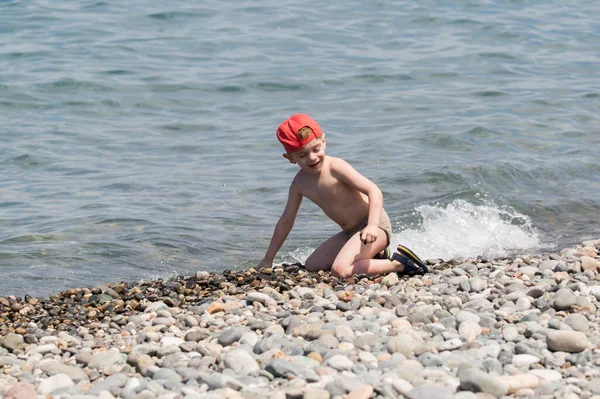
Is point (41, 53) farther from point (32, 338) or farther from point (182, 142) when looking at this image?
point (32, 338)

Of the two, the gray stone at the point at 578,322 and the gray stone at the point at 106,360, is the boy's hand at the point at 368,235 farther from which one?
the gray stone at the point at 106,360

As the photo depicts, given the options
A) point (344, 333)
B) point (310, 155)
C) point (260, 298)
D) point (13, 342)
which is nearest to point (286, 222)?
point (310, 155)

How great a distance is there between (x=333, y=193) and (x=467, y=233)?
8.33ft

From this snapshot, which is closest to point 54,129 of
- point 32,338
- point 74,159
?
point 74,159

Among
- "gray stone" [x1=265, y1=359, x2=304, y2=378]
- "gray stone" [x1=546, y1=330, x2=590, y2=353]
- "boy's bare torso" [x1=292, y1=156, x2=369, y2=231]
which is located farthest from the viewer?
"boy's bare torso" [x1=292, y1=156, x2=369, y2=231]

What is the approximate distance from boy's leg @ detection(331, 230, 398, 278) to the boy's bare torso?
254 millimetres

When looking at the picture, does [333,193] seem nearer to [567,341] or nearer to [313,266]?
[313,266]

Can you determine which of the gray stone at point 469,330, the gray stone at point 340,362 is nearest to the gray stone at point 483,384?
the gray stone at point 340,362

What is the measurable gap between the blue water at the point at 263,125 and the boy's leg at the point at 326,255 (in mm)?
1495

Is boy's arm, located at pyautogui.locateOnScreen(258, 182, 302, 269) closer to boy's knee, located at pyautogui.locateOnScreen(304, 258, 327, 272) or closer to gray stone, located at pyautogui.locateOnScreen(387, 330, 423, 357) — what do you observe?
boy's knee, located at pyautogui.locateOnScreen(304, 258, 327, 272)

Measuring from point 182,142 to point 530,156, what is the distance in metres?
4.53

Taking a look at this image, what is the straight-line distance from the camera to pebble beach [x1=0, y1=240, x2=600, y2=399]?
13.0 feet

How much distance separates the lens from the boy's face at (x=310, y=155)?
21.4ft

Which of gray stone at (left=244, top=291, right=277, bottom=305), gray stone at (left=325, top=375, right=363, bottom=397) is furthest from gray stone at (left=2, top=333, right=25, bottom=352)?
gray stone at (left=325, top=375, right=363, bottom=397)
